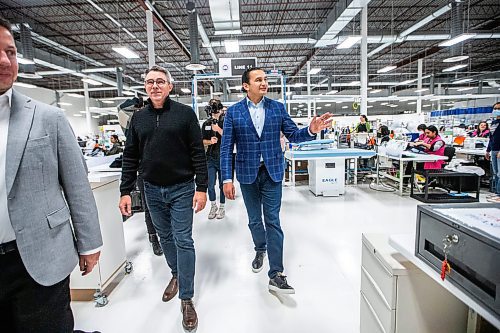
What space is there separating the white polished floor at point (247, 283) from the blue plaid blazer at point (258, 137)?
87cm

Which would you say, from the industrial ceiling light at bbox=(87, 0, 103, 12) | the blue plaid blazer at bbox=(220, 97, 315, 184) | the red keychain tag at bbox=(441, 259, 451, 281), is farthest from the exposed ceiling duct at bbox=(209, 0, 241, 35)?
the red keychain tag at bbox=(441, 259, 451, 281)

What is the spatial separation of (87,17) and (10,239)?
9321 millimetres

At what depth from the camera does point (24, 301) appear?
0.94 m

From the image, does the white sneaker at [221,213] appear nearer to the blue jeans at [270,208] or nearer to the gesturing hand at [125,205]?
the blue jeans at [270,208]

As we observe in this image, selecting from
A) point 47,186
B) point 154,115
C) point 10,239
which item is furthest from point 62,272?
point 154,115

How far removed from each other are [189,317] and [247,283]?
0.63 meters

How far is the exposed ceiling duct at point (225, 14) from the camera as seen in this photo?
17.8 feet

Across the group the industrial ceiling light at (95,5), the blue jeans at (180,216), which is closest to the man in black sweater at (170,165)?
the blue jeans at (180,216)

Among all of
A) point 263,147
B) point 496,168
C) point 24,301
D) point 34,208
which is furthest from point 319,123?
point 496,168

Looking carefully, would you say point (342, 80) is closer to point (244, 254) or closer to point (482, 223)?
point (244, 254)

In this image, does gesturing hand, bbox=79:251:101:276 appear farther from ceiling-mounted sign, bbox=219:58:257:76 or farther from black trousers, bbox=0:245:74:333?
ceiling-mounted sign, bbox=219:58:257:76

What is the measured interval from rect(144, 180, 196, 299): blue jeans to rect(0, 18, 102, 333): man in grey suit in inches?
30.9

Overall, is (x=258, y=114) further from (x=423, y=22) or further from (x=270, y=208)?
(x=423, y=22)

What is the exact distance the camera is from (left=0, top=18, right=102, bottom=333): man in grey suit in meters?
0.90
